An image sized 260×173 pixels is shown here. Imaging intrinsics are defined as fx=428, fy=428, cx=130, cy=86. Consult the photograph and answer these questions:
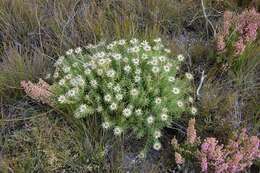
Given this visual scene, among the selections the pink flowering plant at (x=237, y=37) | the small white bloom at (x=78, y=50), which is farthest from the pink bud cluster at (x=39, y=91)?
the pink flowering plant at (x=237, y=37)

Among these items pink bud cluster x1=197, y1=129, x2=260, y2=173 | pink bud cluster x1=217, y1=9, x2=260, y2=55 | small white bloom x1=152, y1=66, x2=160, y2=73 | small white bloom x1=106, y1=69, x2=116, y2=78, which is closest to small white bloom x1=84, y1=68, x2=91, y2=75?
small white bloom x1=106, y1=69, x2=116, y2=78

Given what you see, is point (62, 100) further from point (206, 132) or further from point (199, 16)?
point (199, 16)

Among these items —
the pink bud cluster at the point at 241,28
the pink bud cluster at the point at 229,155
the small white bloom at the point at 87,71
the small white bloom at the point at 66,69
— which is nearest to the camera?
the pink bud cluster at the point at 229,155

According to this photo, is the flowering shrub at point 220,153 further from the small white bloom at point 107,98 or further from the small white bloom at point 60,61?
the small white bloom at point 60,61

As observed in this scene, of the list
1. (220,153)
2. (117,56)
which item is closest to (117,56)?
(117,56)

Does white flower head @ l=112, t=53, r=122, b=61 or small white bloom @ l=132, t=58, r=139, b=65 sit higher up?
white flower head @ l=112, t=53, r=122, b=61

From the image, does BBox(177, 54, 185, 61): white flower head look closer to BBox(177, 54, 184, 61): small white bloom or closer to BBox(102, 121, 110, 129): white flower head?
BBox(177, 54, 184, 61): small white bloom
